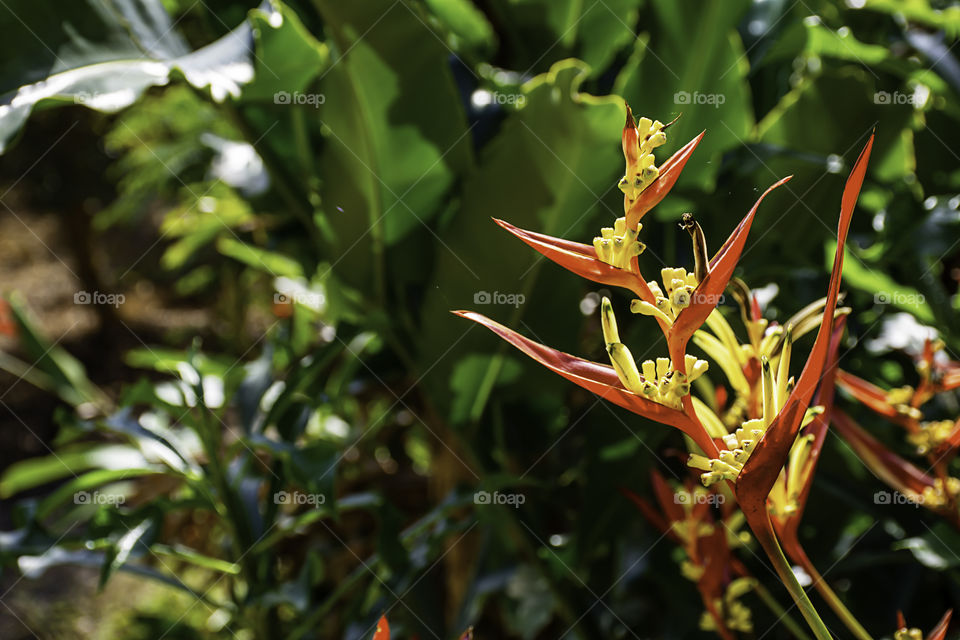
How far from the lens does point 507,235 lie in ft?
2.67

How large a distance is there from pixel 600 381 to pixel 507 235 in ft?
1.62

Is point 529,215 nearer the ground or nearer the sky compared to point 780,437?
nearer the sky

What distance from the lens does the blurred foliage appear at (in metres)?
0.75

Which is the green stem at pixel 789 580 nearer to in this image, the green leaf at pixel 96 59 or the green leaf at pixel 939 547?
→ the green leaf at pixel 939 547

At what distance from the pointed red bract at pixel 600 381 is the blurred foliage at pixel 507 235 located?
17.7 inches

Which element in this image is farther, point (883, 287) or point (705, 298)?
point (883, 287)

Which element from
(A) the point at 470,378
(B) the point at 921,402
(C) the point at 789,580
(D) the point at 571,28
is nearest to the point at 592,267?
(C) the point at 789,580

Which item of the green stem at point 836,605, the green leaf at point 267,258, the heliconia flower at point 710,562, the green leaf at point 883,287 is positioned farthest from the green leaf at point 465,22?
the green stem at point 836,605

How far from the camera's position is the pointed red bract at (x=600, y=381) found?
33cm

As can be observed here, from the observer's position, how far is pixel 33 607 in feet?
Result: 8.17

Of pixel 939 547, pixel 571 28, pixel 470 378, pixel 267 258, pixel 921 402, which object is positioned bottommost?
pixel 939 547

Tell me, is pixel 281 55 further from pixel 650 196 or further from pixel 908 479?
pixel 908 479

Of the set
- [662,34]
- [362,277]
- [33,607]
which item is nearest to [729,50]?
[662,34]

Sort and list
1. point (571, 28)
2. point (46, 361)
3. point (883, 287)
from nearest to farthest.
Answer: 1. point (883, 287)
2. point (571, 28)
3. point (46, 361)
